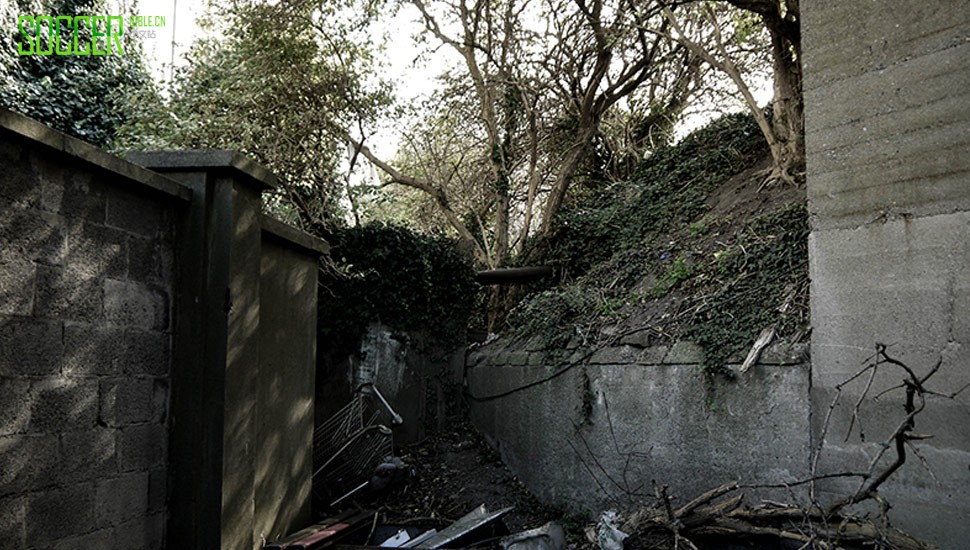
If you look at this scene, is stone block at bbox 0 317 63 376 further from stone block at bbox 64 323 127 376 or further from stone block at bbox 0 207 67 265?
stone block at bbox 0 207 67 265

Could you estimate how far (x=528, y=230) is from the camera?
1144 cm

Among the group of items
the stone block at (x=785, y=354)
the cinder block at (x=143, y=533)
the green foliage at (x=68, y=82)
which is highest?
the green foliage at (x=68, y=82)

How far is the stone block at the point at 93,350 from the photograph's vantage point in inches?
116

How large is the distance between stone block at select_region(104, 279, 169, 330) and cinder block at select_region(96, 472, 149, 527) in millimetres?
775

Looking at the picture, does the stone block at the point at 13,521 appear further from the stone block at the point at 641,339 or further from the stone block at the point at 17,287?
the stone block at the point at 641,339

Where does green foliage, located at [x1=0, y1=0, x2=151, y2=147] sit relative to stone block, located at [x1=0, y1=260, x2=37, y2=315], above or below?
above

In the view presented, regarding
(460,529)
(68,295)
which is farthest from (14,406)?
(460,529)

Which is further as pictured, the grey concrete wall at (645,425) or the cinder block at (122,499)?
the grey concrete wall at (645,425)

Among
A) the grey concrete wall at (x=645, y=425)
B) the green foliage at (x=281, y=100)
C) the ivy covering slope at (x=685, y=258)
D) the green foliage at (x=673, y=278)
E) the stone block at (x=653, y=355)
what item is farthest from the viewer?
the green foliage at (x=281, y=100)

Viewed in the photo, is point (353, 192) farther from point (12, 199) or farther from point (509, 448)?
point (12, 199)

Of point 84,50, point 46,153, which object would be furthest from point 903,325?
point 84,50

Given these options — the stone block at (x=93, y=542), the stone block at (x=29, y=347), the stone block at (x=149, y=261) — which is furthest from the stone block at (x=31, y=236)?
the stone block at (x=93, y=542)

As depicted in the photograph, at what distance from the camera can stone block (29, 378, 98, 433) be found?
9.04 feet

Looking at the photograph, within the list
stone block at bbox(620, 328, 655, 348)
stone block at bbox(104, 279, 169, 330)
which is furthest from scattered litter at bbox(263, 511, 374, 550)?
stone block at bbox(620, 328, 655, 348)
